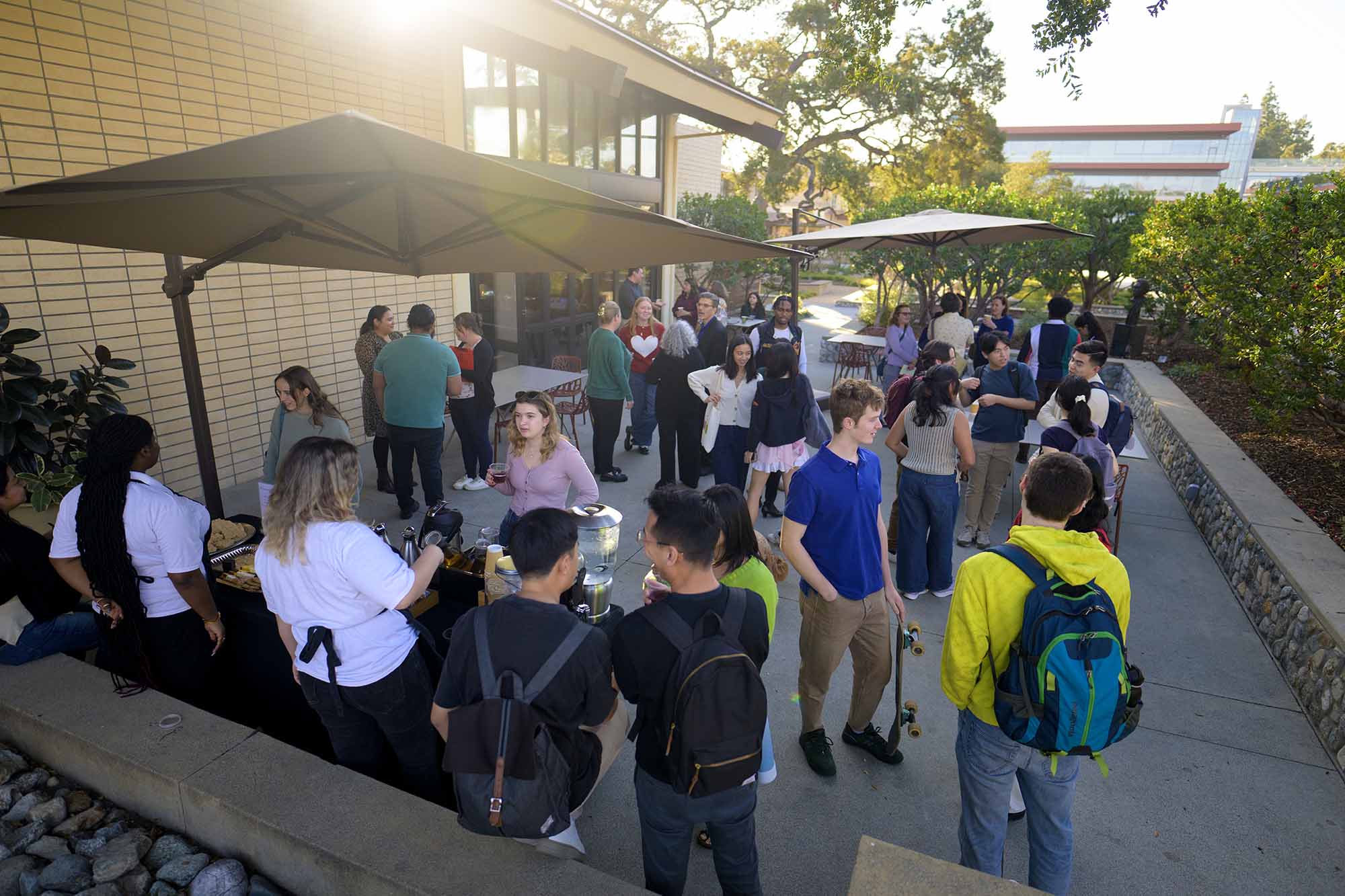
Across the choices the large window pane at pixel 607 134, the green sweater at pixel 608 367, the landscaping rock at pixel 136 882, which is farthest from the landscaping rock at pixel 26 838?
the large window pane at pixel 607 134

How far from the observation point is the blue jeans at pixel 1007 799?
2396mm

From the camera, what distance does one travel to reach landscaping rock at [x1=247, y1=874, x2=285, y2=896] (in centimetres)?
249

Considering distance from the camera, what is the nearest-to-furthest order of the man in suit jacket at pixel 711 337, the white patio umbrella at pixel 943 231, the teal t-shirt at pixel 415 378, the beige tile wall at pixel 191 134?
the beige tile wall at pixel 191 134 → the teal t-shirt at pixel 415 378 → the man in suit jacket at pixel 711 337 → the white patio umbrella at pixel 943 231

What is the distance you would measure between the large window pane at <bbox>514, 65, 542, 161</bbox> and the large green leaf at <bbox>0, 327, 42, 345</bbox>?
7498 mm

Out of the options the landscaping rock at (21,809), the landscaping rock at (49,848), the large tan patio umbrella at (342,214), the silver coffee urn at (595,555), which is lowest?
the landscaping rock at (49,848)

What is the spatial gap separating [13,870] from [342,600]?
181cm

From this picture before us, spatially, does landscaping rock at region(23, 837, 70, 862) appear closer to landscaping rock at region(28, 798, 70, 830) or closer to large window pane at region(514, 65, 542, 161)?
landscaping rock at region(28, 798, 70, 830)

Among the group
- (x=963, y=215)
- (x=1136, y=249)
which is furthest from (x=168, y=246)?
(x=1136, y=249)

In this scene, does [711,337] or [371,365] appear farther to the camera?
[711,337]

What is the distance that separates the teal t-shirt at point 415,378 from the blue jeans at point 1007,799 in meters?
4.50

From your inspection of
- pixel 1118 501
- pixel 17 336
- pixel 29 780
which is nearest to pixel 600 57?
pixel 17 336

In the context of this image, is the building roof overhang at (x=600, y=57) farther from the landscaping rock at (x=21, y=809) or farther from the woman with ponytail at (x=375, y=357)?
the landscaping rock at (x=21, y=809)

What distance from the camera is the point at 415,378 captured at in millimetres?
5602

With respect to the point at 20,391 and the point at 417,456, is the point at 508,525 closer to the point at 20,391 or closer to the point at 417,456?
the point at 417,456
